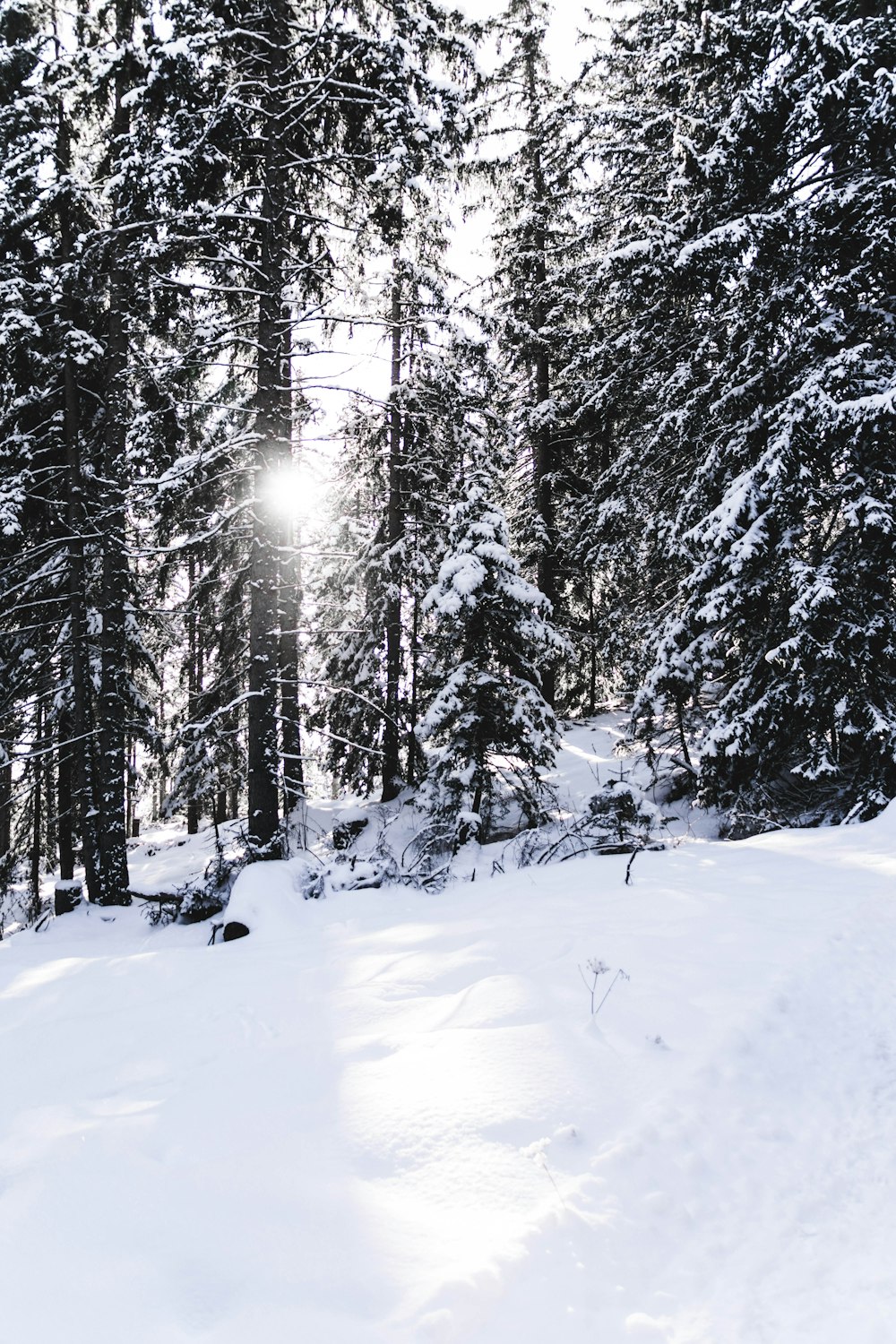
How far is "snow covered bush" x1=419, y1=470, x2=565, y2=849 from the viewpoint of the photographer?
10031mm

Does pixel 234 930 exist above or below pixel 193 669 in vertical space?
below

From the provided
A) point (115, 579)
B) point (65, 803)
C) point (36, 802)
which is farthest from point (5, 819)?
point (115, 579)

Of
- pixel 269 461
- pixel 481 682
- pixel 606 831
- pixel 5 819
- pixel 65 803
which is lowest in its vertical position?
pixel 5 819

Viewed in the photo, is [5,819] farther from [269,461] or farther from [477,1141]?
[477,1141]

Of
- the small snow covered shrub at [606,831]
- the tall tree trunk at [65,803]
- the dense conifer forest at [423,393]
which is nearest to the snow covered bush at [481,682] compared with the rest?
the dense conifer forest at [423,393]

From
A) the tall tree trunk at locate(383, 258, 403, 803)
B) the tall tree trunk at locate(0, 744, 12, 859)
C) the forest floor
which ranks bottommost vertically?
the tall tree trunk at locate(0, 744, 12, 859)

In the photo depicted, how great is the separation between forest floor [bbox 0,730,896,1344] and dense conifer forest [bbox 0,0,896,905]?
4.51m

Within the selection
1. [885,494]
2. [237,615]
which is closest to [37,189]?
[237,615]

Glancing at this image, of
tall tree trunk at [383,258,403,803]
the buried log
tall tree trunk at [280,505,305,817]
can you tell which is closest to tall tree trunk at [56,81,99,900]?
tall tree trunk at [280,505,305,817]

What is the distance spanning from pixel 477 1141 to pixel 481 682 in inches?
301

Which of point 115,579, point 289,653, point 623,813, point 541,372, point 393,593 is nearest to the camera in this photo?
point 623,813

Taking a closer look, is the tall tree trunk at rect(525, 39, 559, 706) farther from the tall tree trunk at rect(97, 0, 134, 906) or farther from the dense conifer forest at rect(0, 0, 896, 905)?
the tall tree trunk at rect(97, 0, 134, 906)

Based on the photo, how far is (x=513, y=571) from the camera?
10414 millimetres

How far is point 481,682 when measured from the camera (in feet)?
32.9
